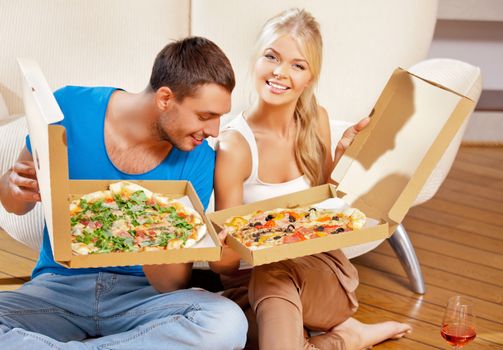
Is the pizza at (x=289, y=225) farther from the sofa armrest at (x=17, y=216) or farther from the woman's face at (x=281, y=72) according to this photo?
the sofa armrest at (x=17, y=216)

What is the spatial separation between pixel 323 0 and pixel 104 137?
1254mm

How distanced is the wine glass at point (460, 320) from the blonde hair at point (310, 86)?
537mm

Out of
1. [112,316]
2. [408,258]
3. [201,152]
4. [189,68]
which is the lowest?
[408,258]

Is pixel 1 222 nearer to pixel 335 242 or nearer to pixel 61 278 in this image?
pixel 61 278

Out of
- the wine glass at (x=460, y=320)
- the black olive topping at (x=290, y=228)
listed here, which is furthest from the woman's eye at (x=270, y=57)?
the wine glass at (x=460, y=320)

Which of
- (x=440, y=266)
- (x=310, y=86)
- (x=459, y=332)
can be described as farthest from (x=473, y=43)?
(x=459, y=332)

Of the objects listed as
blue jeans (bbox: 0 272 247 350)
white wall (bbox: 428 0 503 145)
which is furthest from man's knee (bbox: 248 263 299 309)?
white wall (bbox: 428 0 503 145)

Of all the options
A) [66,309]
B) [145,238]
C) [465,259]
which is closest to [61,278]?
[66,309]

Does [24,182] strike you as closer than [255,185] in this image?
Yes

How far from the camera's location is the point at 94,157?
2088 millimetres

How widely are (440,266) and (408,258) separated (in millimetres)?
292

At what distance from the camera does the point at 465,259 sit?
3166 millimetres

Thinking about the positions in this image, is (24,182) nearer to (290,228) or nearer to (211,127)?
(211,127)

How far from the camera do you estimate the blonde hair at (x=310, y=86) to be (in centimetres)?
233
